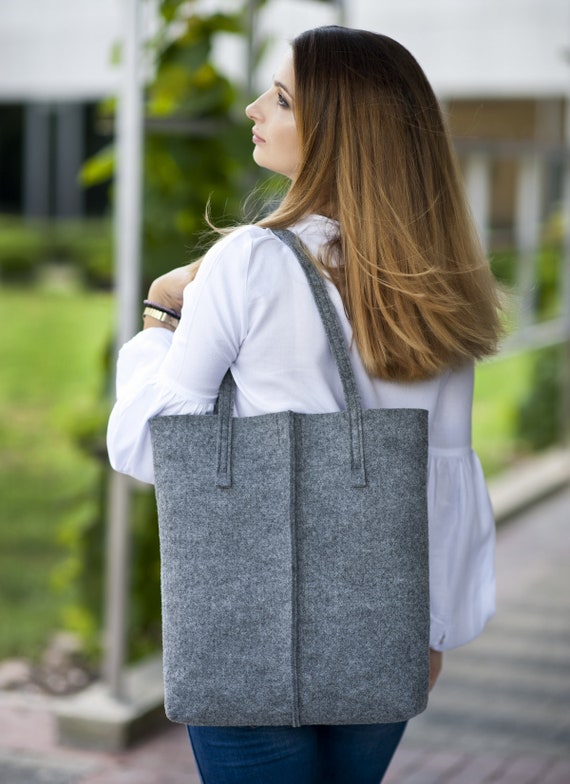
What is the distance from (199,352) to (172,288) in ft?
0.61

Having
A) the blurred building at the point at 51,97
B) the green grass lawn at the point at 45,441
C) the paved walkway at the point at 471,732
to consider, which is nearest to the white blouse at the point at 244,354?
the paved walkway at the point at 471,732

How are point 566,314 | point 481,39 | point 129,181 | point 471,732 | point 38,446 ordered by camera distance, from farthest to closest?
point 481,39 < point 38,446 < point 566,314 < point 471,732 < point 129,181

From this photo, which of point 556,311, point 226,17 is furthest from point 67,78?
point 226,17

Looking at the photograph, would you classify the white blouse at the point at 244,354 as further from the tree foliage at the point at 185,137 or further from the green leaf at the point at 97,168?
the green leaf at the point at 97,168

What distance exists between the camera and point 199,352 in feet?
5.09

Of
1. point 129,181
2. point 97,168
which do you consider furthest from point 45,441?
point 129,181

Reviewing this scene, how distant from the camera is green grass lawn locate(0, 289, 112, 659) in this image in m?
5.20

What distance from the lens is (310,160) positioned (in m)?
1.62

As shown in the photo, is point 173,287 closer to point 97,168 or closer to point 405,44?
point 97,168

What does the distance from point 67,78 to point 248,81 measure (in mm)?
18421

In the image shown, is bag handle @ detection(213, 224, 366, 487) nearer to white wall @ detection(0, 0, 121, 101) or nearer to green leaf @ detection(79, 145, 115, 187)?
green leaf @ detection(79, 145, 115, 187)

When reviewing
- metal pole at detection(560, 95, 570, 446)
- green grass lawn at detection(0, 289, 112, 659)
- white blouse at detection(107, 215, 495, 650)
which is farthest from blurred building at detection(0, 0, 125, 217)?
white blouse at detection(107, 215, 495, 650)

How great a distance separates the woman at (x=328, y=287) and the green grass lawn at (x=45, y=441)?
7.49ft

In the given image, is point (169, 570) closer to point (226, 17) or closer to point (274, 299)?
point (274, 299)
